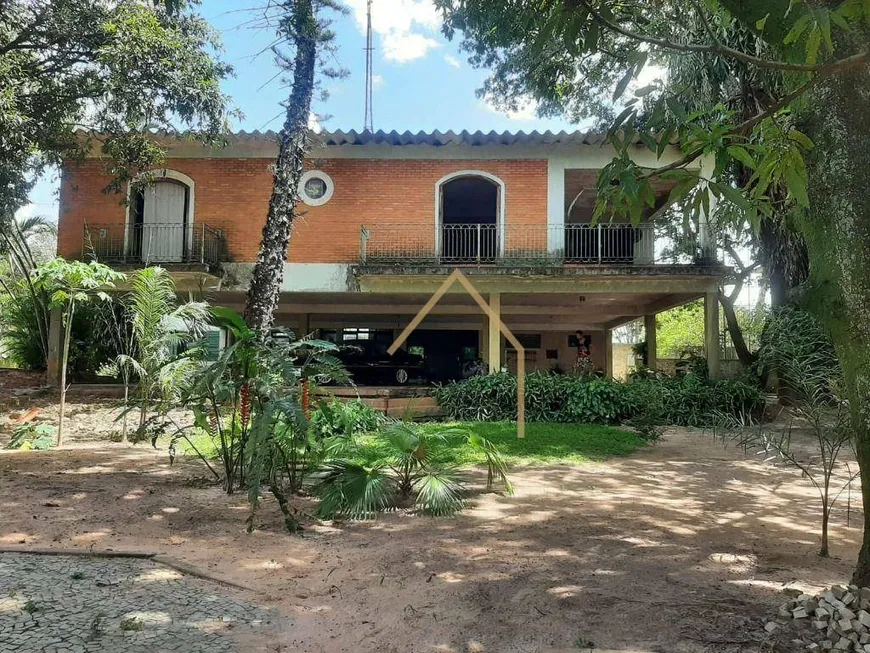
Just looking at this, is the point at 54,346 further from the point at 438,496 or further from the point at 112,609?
the point at 112,609

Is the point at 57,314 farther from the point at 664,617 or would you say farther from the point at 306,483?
the point at 664,617

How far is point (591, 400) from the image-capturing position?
11109 millimetres

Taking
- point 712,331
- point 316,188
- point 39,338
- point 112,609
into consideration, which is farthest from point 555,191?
point 39,338

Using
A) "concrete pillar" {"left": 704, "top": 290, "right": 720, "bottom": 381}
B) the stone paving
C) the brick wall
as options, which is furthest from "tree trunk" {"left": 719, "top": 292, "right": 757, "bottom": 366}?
the stone paving

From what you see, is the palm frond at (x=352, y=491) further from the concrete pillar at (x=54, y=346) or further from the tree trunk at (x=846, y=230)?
the concrete pillar at (x=54, y=346)

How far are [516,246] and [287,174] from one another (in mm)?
6586

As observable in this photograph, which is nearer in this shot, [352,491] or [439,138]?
[352,491]

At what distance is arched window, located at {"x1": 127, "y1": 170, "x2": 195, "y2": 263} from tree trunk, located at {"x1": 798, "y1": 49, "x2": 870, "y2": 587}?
13200 mm

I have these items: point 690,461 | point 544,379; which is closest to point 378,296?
point 544,379

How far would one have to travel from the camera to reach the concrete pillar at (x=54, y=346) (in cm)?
1402

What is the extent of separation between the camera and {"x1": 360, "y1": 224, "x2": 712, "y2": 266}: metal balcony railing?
13266mm

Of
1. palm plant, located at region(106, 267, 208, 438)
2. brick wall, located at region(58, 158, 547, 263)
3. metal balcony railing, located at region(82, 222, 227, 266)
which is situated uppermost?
brick wall, located at region(58, 158, 547, 263)

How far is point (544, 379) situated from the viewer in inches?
465

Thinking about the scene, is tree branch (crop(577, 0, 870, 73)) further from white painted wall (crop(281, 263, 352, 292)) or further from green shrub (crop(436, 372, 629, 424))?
white painted wall (crop(281, 263, 352, 292))
